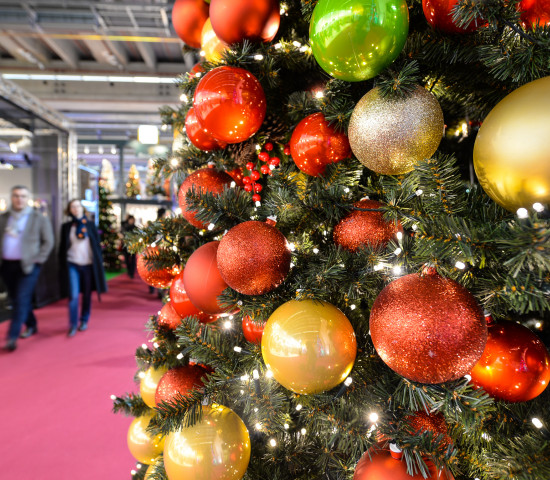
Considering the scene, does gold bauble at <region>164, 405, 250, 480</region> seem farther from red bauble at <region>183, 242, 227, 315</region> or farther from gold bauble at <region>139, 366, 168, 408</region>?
gold bauble at <region>139, 366, 168, 408</region>

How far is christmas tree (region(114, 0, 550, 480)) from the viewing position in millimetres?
574

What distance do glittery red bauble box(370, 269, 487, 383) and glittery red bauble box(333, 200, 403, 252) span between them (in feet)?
0.79

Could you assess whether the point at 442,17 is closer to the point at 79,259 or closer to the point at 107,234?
the point at 79,259

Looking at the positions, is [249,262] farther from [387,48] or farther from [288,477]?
[288,477]

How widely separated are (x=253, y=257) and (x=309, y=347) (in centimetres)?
23

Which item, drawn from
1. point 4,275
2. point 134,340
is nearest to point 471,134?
point 134,340

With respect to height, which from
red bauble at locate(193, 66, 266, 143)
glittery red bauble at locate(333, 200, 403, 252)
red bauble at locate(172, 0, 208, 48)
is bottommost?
glittery red bauble at locate(333, 200, 403, 252)

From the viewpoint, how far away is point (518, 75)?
632mm

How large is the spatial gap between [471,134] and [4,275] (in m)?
4.35

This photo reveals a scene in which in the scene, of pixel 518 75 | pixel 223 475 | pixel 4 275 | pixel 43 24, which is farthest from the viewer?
pixel 43 24

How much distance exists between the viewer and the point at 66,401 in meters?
2.54

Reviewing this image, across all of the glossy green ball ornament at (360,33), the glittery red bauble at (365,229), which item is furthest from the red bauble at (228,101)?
the glittery red bauble at (365,229)

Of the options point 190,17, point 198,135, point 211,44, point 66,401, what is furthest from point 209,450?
point 66,401

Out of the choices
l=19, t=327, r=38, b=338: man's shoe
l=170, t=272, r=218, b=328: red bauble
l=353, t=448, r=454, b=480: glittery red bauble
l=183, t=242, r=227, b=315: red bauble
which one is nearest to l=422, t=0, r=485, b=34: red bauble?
l=183, t=242, r=227, b=315: red bauble
